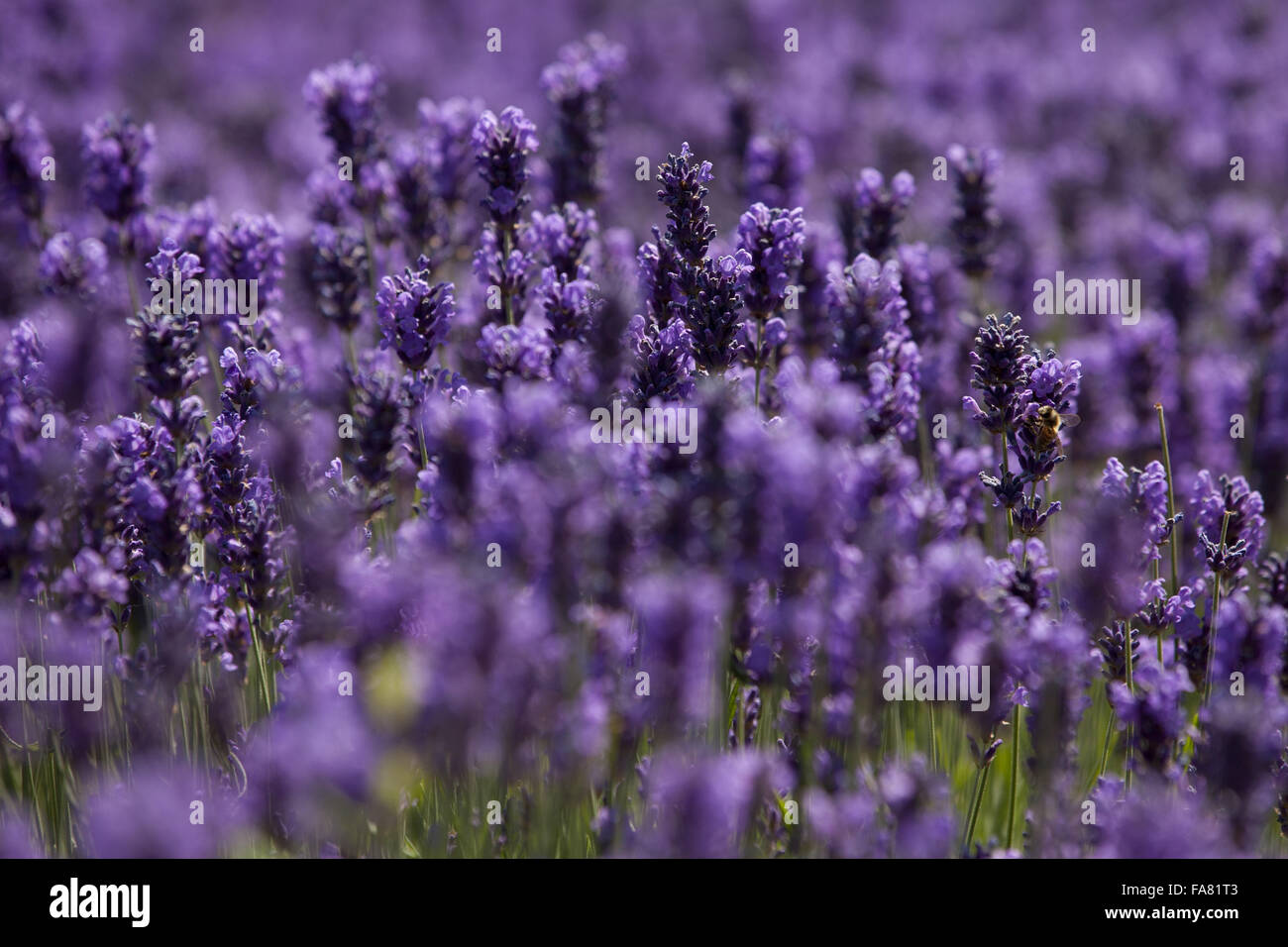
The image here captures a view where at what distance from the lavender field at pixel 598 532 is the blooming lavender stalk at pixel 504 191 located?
0.02 metres

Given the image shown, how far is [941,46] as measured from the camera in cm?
1038

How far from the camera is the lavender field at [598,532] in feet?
7.03

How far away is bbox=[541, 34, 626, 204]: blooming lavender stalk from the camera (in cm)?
415

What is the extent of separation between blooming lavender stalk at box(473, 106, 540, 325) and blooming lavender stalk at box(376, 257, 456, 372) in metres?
0.23

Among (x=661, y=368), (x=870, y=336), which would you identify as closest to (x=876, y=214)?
(x=870, y=336)

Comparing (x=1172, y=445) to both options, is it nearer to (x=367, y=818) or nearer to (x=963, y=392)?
(x=963, y=392)

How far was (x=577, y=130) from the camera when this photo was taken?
4.16 metres

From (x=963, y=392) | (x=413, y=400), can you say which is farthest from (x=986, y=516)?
(x=413, y=400)

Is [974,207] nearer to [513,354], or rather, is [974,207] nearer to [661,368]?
[661,368]

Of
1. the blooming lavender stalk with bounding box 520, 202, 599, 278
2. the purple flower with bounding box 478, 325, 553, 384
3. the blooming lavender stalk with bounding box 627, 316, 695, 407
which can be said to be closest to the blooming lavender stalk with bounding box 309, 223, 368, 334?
the blooming lavender stalk with bounding box 520, 202, 599, 278

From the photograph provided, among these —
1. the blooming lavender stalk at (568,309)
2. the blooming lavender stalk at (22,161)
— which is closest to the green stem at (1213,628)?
the blooming lavender stalk at (568,309)

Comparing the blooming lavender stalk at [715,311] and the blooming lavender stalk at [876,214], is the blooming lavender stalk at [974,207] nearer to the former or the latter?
the blooming lavender stalk at [876,214]

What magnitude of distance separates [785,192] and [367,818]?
2.77 meters

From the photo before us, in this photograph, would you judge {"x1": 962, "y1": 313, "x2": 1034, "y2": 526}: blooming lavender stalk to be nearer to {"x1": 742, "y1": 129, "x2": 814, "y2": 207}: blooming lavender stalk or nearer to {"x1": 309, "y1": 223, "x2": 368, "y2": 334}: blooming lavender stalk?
{"x1": 742, "y1": 129, "x2": 814, "y2": 207}: blooming lavender stalk
